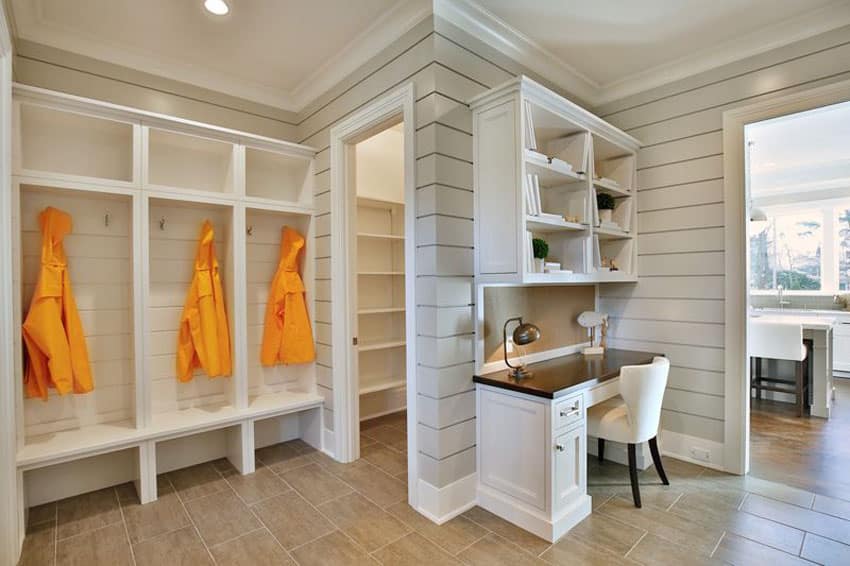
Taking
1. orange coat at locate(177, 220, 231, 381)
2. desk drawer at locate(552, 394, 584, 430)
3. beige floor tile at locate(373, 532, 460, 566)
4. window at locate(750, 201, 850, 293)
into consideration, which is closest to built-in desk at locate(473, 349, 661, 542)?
desk drawer at locate(552, 394, 584, 430)

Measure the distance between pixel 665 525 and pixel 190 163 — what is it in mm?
3715

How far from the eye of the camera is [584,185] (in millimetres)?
2814

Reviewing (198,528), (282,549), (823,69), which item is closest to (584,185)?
(823,69)

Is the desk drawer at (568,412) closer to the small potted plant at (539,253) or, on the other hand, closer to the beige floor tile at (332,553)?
the small potted plant at (539,253)

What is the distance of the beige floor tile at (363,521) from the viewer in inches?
85.9

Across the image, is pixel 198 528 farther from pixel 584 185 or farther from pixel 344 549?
pixel 584 185

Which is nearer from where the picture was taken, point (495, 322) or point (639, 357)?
point (495, 322)

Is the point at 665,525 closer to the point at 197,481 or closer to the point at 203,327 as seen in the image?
the point at 197,481

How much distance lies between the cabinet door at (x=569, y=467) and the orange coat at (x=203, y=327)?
7.28ft

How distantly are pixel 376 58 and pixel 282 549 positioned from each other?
283 cm

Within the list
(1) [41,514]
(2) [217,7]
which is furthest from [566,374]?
(1) [41,514]

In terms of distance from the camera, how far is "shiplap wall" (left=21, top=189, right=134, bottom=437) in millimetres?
2535

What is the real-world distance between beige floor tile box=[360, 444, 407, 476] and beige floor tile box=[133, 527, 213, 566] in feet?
3.94

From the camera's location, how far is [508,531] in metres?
2.22
